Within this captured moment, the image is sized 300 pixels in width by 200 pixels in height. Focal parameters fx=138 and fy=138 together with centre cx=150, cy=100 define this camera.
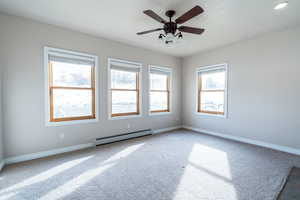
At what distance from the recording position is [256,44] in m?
3.52

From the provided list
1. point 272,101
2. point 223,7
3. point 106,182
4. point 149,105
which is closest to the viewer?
Answer: point 106,182

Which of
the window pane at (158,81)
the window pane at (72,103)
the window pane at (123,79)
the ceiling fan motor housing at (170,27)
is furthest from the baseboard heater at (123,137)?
the ceiling fan motor housing at (170,27)

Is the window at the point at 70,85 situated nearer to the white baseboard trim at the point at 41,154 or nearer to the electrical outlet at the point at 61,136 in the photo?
the electrical outlet at the point at 61,136

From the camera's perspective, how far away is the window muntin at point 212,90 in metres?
4.32

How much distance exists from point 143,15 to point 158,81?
2526 millimetres

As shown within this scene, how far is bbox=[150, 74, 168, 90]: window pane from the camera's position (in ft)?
15.5

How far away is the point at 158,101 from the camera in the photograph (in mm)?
4910

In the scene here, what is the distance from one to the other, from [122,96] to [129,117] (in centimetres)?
66

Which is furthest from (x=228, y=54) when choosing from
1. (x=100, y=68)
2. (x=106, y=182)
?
(x=106, y=182)

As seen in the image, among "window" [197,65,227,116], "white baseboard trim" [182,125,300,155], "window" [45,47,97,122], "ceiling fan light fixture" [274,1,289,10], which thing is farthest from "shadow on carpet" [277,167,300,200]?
"window" [45,47,97,122]

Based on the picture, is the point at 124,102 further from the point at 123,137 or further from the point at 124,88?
the point at 123,137

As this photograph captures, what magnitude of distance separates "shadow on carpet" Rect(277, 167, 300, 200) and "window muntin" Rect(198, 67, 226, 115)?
7.37ft

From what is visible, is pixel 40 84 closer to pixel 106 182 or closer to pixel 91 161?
pixel 91 161

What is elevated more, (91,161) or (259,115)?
(259,115)
